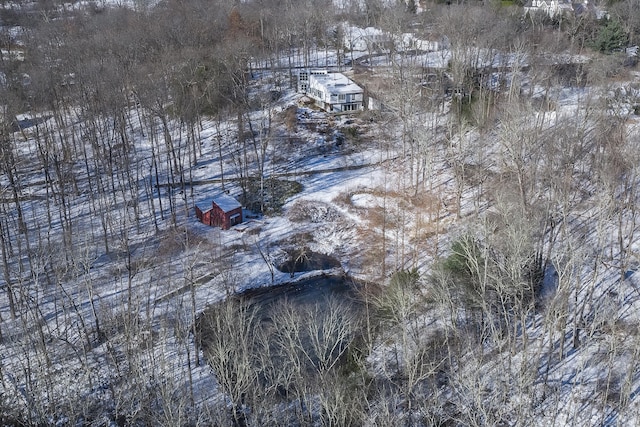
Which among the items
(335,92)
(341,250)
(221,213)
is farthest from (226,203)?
(335,92)

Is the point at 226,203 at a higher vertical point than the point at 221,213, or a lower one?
higher

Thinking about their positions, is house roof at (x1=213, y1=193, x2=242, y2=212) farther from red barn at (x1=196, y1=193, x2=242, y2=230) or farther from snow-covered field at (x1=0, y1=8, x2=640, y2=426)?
snow-covered field at (x1=0, y1=8, x2=640, y2=426)

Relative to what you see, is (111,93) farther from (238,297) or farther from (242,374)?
(242,374)

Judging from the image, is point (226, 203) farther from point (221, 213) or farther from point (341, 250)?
point (341, 250)

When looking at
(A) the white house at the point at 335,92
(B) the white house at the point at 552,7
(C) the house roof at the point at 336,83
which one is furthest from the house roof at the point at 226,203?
(B) the white house at the point at 552,7

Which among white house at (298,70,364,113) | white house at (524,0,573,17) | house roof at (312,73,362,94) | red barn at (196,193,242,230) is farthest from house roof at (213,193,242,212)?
white house at (524,0,573,17)

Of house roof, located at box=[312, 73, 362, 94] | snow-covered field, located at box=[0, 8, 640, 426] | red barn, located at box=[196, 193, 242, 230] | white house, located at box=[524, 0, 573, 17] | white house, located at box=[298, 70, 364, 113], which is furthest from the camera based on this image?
white house, located at box=[524, 0, 573, 17]
